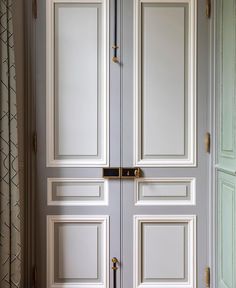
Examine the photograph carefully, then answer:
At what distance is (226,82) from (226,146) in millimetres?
361

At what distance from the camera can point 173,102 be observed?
1.93m

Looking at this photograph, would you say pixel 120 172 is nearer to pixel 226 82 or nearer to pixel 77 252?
pixel 77 252

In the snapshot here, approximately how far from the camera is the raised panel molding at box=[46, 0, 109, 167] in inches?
75.4

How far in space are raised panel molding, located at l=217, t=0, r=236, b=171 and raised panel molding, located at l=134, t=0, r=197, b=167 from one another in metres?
0.18

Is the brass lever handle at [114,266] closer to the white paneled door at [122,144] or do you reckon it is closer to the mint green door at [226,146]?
the white paneled door at [122,144]

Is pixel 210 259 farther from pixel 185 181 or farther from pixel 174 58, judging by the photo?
pixel 174 58

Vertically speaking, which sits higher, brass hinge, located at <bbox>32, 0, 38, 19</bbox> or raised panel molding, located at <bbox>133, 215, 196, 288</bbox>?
brass hinge, located at <bbox>32, 0, 38, 19</bbox>

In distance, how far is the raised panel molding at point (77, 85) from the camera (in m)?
1.92

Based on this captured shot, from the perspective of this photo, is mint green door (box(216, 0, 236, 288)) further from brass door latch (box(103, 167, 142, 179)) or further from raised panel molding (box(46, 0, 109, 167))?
raised panel molding (box(46, 0, 109, 167))

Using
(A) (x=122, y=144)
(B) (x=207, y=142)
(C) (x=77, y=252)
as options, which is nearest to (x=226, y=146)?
(B) (x=207, y=142)

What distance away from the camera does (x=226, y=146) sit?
1.71 m

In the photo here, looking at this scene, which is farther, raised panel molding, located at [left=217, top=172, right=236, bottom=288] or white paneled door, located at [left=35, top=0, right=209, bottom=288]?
white paneled door, located at [left=35, top=0, right=209, bottom=288]

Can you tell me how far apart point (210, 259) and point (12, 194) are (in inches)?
50.4

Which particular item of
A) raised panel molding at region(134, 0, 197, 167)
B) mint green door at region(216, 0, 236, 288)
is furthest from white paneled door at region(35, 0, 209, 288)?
mint green door at region(216, 0, 236, 288)
